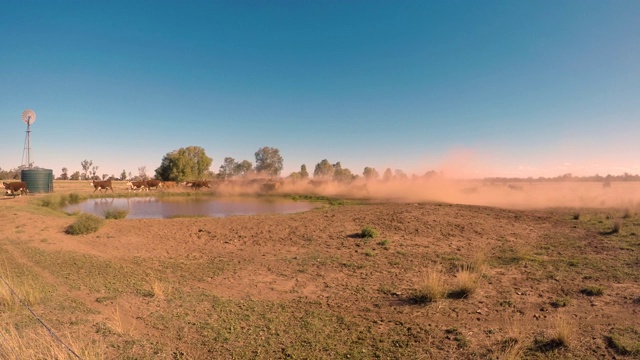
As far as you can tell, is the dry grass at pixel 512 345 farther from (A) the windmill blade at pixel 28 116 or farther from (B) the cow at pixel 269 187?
(B) the cow at pixel 269 187

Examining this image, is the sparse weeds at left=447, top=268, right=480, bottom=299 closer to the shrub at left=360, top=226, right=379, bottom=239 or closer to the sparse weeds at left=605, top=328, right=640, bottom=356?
the sparse weeds at left=605, top=328, right=640, bottom=356

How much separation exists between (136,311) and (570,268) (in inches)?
509

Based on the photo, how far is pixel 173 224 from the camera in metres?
17.7

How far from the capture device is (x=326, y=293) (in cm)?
799

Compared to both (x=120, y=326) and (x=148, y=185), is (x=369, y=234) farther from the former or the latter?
(x=148, y=185)

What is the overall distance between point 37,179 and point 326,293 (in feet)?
139

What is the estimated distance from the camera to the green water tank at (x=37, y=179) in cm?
3362

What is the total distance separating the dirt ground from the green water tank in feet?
81.8

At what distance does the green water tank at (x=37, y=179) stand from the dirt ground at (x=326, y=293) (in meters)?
24.9

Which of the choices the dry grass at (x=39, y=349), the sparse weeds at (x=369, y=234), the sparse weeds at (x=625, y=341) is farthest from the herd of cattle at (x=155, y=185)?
the sparse weeds at (x=625, y=341)

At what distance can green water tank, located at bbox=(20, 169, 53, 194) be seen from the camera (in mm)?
33625

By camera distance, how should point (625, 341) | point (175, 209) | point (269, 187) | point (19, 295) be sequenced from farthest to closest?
point (269, 187) < point (175, 209) < point (19, 295) < point (625, 341)

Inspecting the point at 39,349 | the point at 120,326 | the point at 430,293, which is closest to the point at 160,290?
the point at 120,326

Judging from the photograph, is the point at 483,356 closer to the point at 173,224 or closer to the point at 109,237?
the point at 109,237
